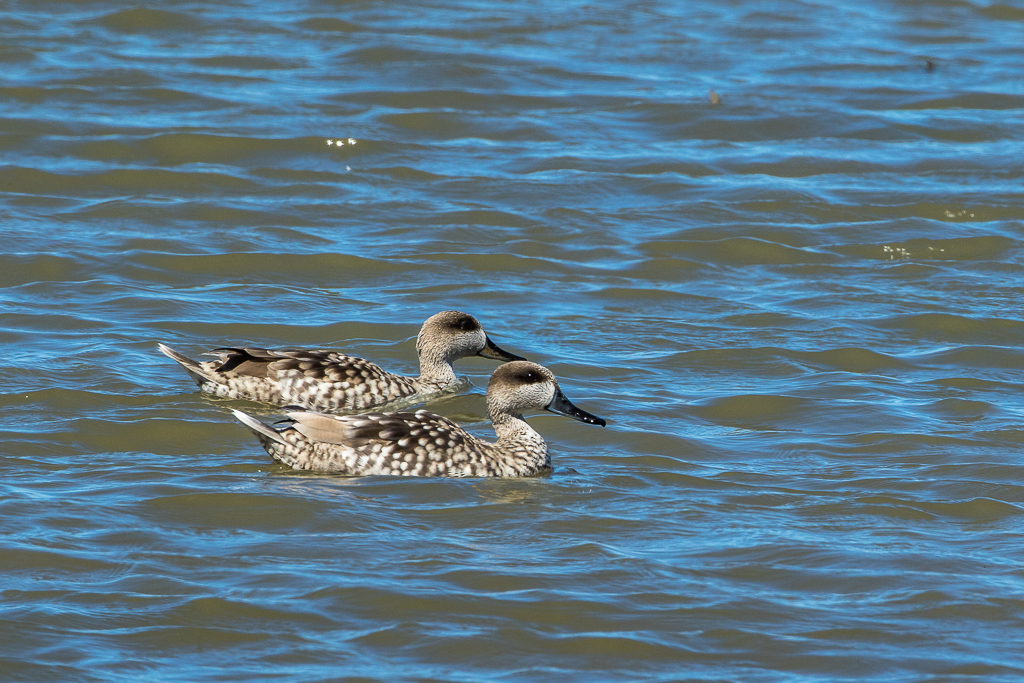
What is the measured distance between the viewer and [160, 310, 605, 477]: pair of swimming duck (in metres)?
7.61

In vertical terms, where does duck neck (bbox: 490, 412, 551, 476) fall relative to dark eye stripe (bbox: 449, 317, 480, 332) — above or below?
below

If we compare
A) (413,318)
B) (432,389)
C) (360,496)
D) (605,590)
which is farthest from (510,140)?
(605,590)

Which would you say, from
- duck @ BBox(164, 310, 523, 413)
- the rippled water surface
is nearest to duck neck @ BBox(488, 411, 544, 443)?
the rippled water surface

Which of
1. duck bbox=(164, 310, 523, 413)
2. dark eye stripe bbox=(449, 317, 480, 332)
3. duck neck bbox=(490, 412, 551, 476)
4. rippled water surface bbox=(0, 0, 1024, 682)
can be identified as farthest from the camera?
dark eye stripe bbox=(449, 317, 480, 332)

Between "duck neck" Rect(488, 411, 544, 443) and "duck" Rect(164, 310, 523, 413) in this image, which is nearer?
"duck neck" Rect(488, 411, 544, 443)

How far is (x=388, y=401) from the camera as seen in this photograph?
925 centimetres

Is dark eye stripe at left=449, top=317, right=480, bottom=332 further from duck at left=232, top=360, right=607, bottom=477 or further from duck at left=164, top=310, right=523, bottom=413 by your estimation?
duck at left=232, top=360, right=607, bottom=477

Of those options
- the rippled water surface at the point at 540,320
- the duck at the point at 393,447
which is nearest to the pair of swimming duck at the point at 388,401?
the duck at the point at 393,447

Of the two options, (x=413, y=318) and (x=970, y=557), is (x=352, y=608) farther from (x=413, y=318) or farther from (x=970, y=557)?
(x=413, y=318)

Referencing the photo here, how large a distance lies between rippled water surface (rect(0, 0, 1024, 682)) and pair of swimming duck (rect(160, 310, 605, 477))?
15cm

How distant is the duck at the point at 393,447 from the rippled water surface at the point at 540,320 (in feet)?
0.41

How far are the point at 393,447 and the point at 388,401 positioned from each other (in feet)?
5.37

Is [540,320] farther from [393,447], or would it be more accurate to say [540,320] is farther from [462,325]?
[393,447]

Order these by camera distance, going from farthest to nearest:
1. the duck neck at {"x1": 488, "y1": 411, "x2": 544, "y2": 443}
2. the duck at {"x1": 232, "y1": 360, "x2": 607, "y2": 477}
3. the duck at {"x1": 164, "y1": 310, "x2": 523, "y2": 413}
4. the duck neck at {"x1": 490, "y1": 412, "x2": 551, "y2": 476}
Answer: the duck at {"x1": 164, "y1": 310, "x2": 523, "y2": 413} → the duck neck at {"x1": 488, "y1": 411, "x2": 544, "y2": 443} → the duck neck at {"x1": 490, "y1": 412, "x2": 551, "y2": 476} → the duck at {"x1": 232, "y1": 360, "x2": 607, "y2": 477}
